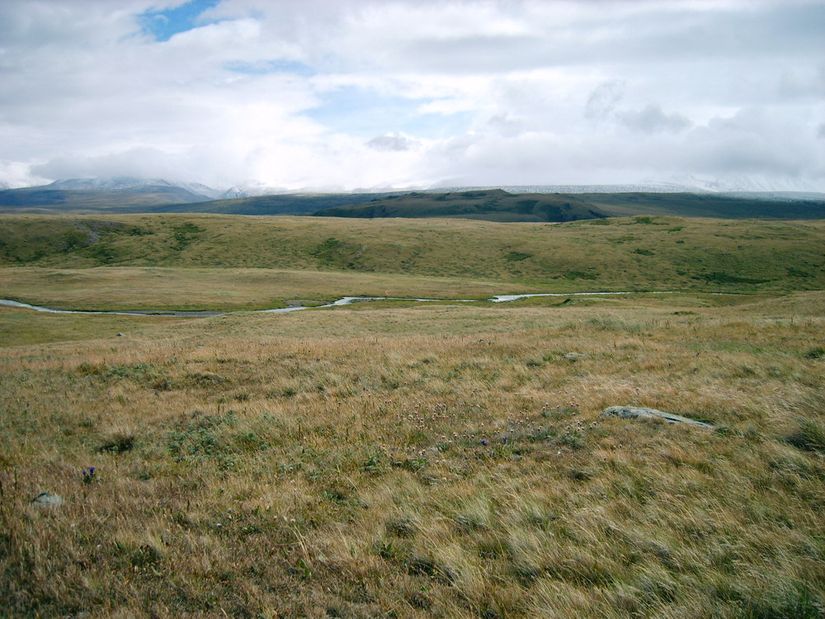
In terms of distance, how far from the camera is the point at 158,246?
460ft

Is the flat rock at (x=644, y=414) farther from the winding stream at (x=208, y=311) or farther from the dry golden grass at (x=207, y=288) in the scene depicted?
the dry golden grass at (x=207, y=288)

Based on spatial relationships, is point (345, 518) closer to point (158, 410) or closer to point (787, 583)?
point (787, 583)

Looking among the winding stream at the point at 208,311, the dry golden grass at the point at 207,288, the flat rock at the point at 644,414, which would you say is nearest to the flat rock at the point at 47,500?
the flat rock at the point at 644,414

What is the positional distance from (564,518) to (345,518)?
2739 mm

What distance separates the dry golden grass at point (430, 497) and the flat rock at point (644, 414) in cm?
32

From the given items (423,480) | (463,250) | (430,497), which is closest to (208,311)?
(423,480)

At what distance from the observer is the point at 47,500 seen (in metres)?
6.62

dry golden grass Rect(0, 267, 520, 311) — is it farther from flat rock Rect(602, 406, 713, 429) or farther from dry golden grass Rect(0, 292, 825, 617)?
flat rock Rect(602, 406, 713, 429)

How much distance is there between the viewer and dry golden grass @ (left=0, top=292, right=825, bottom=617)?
15.6 ft

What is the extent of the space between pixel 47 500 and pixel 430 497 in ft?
16.9

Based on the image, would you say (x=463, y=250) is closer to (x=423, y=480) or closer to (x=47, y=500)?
(x=423, y=480)

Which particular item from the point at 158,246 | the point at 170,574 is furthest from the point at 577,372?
the point at 158,246

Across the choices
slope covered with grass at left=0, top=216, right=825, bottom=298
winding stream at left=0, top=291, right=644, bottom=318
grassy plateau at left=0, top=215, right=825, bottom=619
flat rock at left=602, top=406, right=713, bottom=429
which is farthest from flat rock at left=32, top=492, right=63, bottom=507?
slope covered with grass at left=0, top=216, right=825, bottom=298

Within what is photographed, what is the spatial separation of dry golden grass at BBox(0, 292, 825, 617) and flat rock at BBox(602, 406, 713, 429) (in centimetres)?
32
